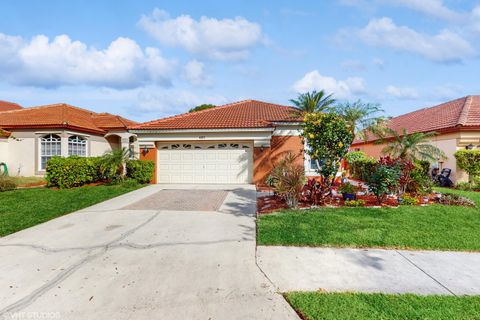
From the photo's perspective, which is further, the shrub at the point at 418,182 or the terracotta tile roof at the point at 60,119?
the terracotta tile roof at the point at 60,119

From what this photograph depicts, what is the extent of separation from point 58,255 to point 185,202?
500 cm

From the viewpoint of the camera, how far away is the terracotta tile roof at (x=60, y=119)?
55.0 ft

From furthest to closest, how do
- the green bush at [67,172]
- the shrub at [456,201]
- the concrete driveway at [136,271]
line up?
1. the green bush at [67,172]
2. the shrub at [456,201]
3. the concrete driveway at [136,271]

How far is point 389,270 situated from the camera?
4223mm

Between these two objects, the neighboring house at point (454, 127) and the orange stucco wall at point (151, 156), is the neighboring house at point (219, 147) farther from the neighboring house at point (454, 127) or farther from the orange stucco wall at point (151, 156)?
the neighboring house at point (454, 127)

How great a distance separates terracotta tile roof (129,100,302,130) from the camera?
1447cm

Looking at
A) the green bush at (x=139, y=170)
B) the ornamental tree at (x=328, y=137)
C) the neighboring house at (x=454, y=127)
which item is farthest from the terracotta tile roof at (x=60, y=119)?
the neighboring house at (x=454, y=127)

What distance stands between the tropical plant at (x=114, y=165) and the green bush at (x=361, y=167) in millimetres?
13979

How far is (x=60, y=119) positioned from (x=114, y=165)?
7.14 m

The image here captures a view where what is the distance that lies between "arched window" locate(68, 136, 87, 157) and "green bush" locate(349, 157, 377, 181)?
754 inches

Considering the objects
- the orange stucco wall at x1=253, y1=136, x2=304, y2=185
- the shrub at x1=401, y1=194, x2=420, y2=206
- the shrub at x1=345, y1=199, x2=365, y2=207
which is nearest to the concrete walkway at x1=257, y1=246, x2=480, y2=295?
the shrub at x1=345, y1=199, x2=365, y2=207

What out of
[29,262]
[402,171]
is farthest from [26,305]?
[402,171]

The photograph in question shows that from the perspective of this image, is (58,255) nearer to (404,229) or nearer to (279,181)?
(279,181)

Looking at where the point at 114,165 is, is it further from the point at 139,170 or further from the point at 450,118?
the point at 450,118
